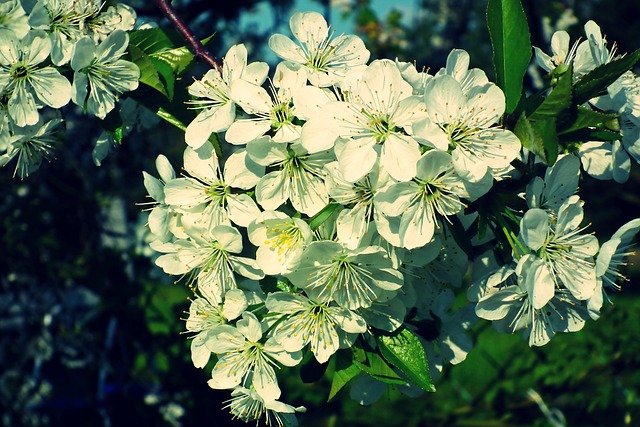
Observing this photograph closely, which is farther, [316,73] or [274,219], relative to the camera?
[316,73]

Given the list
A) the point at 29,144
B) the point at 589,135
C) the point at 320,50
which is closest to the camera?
the point at 589,135

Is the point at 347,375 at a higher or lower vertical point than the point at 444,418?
higher

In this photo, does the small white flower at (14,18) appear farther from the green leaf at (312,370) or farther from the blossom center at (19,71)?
the green leaf at (312,370)

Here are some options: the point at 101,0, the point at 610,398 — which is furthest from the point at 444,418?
the point at 101,0

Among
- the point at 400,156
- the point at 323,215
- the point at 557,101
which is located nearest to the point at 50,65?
the point at 323,215

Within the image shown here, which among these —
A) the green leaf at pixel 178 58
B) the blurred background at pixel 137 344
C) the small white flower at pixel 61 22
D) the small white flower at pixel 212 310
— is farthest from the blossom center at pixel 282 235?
the blurred background at pixel 137 344

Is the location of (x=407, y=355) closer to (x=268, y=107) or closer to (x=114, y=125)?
(x=268, y=107)

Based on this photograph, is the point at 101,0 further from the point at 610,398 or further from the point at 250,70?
the point at 610,398
